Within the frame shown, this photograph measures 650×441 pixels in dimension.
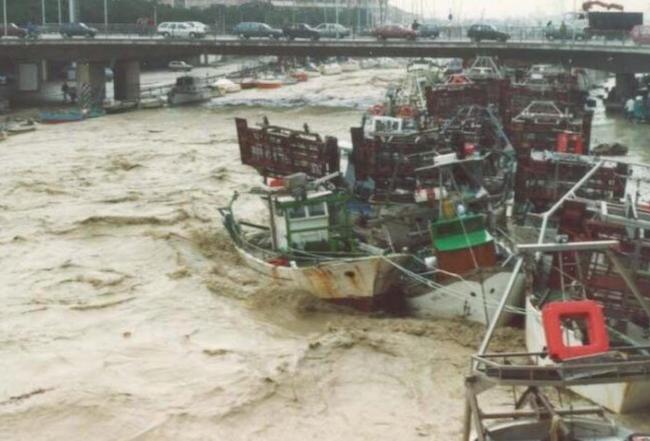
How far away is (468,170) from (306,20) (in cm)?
11101

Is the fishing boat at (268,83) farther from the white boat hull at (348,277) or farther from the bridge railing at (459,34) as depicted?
the white boat hull at (348,277)

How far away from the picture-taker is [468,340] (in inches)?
678

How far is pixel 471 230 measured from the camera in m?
18.4

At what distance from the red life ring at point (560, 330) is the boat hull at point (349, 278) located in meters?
9.63

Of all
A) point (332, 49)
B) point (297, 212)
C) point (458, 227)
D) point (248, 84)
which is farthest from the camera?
point (248, 84)

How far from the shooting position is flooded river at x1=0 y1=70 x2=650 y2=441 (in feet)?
47.4

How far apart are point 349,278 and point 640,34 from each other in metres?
51.8

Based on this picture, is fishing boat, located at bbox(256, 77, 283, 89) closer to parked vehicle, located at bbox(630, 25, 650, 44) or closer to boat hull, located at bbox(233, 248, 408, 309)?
parked vehicle, located at bbox(630, 25, 650, 44)

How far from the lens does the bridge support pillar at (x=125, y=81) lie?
6488 cm

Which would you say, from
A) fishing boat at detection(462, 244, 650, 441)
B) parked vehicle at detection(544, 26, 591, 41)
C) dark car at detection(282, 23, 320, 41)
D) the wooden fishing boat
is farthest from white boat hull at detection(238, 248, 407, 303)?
the wooden fishing boat

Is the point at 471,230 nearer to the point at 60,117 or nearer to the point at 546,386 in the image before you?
A: the point at 546,386

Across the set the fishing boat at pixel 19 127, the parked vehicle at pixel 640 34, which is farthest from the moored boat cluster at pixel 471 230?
the parked vehicle at pixel 640 34

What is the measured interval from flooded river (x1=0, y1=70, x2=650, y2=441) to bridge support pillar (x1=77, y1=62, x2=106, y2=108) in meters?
30.2

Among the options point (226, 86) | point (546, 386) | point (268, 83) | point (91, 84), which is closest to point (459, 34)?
point (268, 83)
